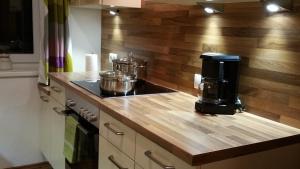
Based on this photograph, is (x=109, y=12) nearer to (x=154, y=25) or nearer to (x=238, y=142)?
(x=154, y=25)

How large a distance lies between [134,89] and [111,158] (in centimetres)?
65

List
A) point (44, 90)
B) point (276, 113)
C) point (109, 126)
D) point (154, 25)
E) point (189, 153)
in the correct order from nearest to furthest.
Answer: point (189, 153) → point (276, 113) → point (109, 126) → point (154, 25) → point (44, 90)

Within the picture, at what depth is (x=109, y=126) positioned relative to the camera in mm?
1645

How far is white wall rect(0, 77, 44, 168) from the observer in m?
2.88

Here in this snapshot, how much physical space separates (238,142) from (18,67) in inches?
95.6

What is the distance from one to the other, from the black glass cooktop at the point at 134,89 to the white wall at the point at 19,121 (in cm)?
88

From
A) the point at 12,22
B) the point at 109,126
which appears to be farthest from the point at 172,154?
the point at 12,22

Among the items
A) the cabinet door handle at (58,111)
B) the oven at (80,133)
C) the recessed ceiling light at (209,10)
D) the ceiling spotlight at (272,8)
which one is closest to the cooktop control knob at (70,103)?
the oven at (80,133)

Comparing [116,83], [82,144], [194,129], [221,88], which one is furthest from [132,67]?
[194,129]

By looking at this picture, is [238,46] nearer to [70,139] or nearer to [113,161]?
[113,161]

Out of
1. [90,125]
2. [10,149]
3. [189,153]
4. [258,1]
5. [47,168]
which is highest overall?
[258,1]

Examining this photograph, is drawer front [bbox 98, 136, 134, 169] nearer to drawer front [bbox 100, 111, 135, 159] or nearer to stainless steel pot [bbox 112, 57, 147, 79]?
drawer front [bbox 100, 111, 135, 159]

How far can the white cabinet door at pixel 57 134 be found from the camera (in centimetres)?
243

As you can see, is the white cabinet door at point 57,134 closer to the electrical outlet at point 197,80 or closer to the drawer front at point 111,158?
the drawer front at point 111,158
